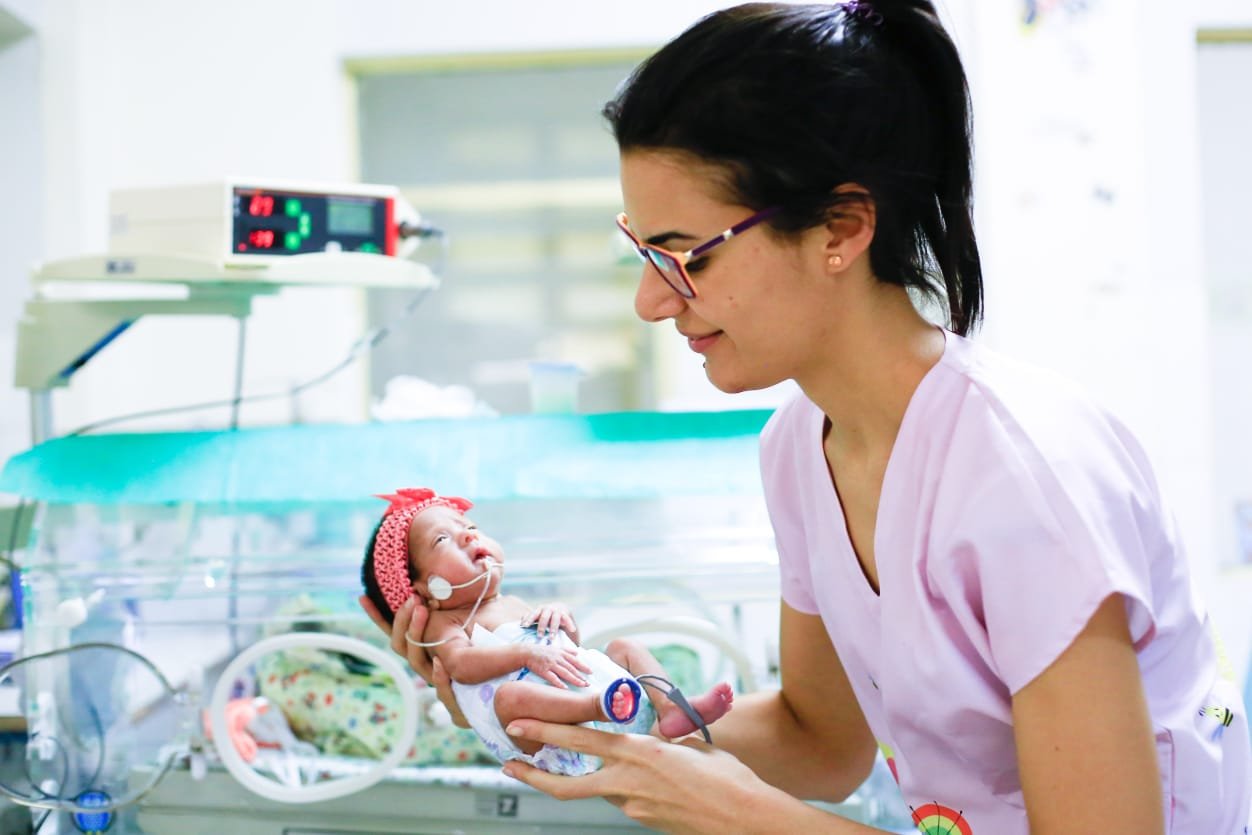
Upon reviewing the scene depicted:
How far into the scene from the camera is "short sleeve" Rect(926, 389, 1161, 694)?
877 mm

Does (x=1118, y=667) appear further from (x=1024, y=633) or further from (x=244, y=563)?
(x=244, y=563)

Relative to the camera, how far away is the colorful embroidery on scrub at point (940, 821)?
3.59 ft

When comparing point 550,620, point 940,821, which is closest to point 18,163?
point 550,620

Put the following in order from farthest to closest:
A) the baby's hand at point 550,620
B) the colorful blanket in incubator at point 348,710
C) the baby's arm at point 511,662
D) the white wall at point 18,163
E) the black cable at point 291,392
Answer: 1. the white wall at point 18,163
2. the black cable at point 291,392
3. the colorful blanket in incubator at point 348,710
4. the baby's hand at point 550,620
5. the baby's arm at point 511,662

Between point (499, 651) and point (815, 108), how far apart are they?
27.8 inches

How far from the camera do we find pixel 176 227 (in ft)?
5.74

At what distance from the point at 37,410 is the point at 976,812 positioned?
1.65 meters

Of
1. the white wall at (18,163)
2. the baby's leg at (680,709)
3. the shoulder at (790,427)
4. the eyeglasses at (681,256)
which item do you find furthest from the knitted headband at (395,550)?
the white wall at (18,163)

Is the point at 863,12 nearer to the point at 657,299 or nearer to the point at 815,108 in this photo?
the point at 815,108

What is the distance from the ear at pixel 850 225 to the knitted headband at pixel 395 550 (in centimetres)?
68

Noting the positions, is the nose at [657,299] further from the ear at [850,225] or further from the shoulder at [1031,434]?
the shoulder at [1031,434]

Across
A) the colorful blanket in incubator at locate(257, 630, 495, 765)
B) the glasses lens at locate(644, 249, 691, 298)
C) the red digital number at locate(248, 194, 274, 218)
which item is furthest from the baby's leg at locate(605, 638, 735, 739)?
the red digital number at locate(248, 194, 274, 218)

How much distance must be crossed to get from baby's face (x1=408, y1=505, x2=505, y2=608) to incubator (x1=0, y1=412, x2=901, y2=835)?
18cm

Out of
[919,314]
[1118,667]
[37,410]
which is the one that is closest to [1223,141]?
[919,314]
